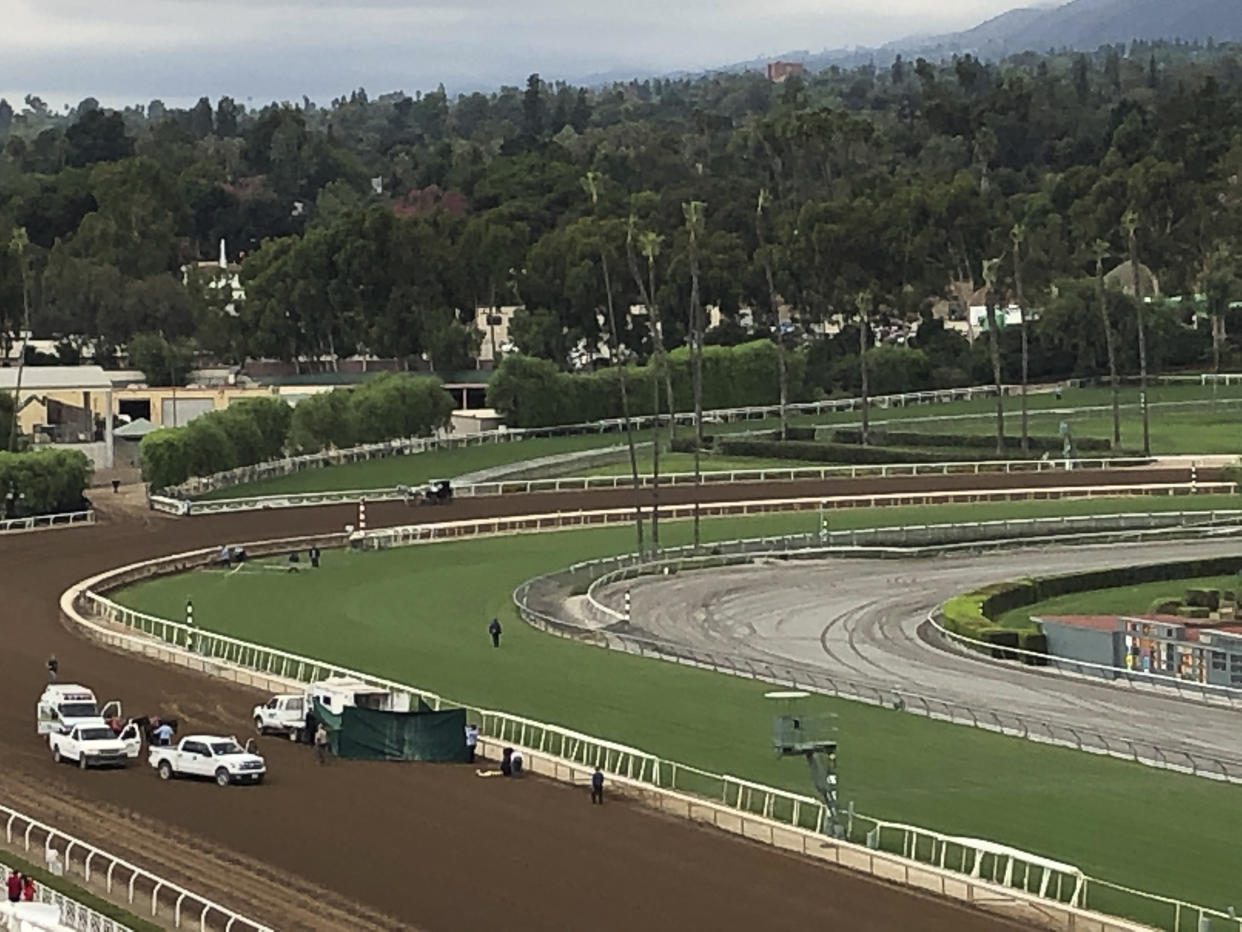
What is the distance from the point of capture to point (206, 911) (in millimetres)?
28906

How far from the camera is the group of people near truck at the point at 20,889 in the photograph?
28453 millimetres

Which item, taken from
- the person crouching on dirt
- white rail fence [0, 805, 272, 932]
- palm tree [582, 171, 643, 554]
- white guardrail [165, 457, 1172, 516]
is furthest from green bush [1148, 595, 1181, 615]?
white rail fence [0, 805, 272, 932]

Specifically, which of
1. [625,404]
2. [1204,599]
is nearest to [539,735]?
[1204,599]

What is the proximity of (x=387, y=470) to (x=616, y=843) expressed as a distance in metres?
63.3

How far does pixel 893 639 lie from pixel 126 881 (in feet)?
94.4

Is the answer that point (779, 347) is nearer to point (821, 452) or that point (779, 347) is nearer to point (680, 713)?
point (821, 452)

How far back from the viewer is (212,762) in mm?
38125

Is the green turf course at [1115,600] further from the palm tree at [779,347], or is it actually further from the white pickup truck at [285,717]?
the palm tree at [779,347]

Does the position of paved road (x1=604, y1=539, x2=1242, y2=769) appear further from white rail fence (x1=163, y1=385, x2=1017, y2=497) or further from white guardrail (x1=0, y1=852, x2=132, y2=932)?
white guardrail (x1=0, y1=852, x2=132, y2=932)

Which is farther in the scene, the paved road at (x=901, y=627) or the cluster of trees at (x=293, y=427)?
the cluster of trees at (x=293, y=427)

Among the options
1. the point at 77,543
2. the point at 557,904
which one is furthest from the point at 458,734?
the point at 77,543

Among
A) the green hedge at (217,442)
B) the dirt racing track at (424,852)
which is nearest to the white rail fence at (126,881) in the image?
the dirt racing track at (424,852)

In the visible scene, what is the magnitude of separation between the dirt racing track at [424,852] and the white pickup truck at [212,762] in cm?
27

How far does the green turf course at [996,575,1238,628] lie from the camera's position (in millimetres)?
60875
